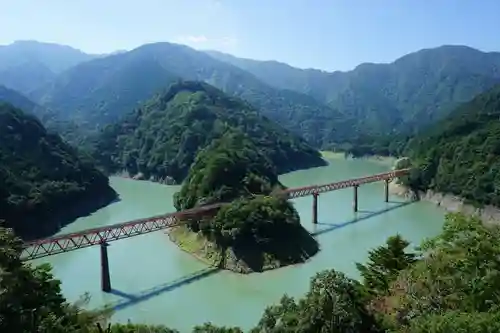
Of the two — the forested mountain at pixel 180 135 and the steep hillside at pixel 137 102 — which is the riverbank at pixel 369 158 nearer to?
the forested mountain at pixel 180 135

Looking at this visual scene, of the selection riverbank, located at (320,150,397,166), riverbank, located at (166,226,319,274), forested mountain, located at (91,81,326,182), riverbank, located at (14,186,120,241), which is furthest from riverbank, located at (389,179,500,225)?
riverbank, located at (320,150,397,166)

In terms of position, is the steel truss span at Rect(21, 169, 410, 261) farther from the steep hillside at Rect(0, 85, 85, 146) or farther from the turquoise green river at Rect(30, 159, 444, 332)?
the steep hillside at Rect(0, 85, 85, 146)

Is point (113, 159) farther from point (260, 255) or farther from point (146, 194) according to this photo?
point (260, 255)

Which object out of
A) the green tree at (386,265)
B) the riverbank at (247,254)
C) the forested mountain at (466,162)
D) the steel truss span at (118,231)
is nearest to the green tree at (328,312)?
the green tree at (386,265)

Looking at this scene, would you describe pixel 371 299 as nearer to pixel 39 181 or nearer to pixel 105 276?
pixel 105 276

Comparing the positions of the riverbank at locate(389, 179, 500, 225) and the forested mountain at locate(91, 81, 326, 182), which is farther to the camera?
the forested mountain at locate(91, 81, 326, 182)

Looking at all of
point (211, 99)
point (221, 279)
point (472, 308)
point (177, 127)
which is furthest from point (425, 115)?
point (472, 308)
